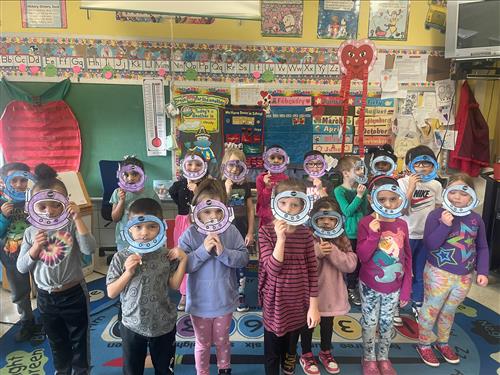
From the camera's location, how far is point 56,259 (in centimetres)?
177

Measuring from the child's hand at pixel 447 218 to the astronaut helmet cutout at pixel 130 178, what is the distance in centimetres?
183

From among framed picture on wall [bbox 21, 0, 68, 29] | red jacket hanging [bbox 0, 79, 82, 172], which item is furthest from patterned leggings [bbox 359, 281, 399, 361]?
framed picture on wall [bbox 21, 0, 68, 29]

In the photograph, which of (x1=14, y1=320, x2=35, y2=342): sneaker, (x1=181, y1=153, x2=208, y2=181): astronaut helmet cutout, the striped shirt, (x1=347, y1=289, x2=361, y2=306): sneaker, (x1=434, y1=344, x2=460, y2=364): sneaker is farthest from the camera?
(x1=347, y1=289, x2=361, y2=306): sneaker

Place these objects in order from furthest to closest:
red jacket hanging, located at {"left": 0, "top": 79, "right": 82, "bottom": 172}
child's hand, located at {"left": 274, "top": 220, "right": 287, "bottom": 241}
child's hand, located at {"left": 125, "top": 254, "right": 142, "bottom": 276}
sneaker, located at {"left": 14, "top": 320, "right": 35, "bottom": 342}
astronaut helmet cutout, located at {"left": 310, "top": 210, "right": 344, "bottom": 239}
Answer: red jacket hanging, located at {"left": 0, "top": 79, "right": 82, "bottom": 172}
sneaker, located at {"left": 14, "top": 320, "right": 35, "bottom": 342}
astronaut helmet cutout, located at {"left": 310, "top": 210, "right": 344, "bottom": 239}
child's hand, located at {"left": 274, "top": 220, "right": 287, "bottom": 241}
child's hand, located at {"left": 125, "top": 254, "right": 142, "bottom": 276}

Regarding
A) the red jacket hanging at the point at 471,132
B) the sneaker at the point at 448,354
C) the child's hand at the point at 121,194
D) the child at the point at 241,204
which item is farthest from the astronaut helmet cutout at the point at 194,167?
the red jacket hanging at the point at 471,132

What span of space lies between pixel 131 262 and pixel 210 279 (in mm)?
417

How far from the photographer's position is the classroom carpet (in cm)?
216

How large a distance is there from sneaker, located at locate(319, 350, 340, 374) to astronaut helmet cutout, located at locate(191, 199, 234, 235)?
1072 mm

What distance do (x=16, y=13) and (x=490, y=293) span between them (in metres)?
4.80

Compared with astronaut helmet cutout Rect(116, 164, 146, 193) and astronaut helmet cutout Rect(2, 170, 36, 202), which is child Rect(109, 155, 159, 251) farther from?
astronaut helmet cutout Rect(2, 170, 36, 202)

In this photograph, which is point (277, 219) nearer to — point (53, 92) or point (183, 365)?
point (183, 365)

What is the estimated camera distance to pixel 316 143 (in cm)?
372

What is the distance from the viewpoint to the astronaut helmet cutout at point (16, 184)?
212cm

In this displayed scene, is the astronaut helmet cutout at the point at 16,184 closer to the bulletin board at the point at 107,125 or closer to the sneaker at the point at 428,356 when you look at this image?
the bulletin board at the point at 107,125
